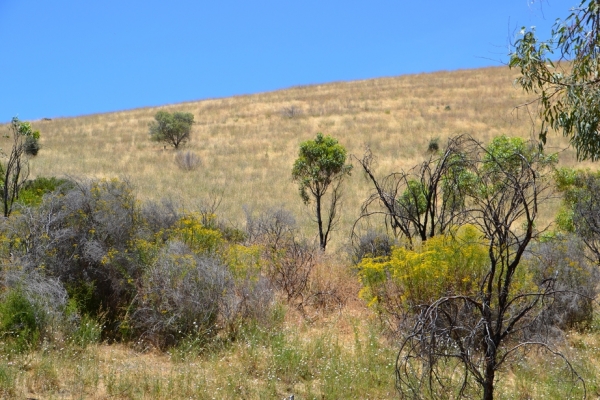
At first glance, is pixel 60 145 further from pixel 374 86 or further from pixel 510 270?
pixel 510 270

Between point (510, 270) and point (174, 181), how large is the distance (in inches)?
901

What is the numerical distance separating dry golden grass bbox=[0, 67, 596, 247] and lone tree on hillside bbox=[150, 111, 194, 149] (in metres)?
0.76

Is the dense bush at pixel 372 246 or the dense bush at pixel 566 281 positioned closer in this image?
the dense bush at pixel 566 281

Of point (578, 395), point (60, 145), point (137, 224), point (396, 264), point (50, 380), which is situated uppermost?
point (60, 145)

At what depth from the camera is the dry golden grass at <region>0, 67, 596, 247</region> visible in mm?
25469

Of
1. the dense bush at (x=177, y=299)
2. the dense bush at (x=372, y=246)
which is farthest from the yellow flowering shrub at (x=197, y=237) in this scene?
the dense bush at (x=372, y=246)

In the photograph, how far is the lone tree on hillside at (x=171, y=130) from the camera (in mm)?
36812

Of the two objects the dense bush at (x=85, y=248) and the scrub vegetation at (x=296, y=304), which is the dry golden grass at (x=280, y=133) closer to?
the scrub vegetation at (x=296, y=304)

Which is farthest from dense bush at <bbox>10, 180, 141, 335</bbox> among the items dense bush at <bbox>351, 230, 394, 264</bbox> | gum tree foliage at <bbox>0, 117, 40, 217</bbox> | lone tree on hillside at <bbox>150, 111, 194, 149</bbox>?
lone tree on hillside at <bbox>150, 111, 194, 149</bbox>

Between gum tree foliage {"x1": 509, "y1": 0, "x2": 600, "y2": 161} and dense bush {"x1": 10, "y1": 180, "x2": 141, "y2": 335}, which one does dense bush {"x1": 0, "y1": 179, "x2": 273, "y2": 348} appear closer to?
dense bush {"x1": 10, "y1": 180, "x2": 141, "y2": 335}

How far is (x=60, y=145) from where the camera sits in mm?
37625

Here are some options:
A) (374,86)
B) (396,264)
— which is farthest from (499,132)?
(396,264)

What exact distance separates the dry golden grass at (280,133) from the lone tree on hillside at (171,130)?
0.76m

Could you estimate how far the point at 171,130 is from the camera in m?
36.7
